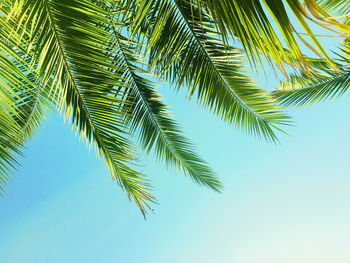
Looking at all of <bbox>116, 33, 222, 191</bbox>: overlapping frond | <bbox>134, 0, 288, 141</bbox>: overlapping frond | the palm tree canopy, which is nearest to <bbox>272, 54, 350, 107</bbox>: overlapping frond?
<bbox>134, 0, 288, 141</bbox>: overlapping frond

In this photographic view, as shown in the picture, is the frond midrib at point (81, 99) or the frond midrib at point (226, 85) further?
the frond midrib at point (226, 85)

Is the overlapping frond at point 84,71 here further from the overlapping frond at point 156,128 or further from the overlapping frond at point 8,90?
the overlapping frond at point 156,128

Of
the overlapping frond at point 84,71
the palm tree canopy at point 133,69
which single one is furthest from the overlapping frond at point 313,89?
the overlapping frond at point 84,71

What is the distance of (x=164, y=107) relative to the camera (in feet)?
12.1

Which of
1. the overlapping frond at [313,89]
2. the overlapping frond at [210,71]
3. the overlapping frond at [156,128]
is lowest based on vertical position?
the overlapping frond at [156,128]

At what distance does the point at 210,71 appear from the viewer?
2.84 m

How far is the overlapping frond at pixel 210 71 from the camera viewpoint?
2.34m

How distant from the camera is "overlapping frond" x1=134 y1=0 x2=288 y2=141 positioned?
234cm

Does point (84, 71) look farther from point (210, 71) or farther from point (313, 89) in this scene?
point (313, 89)

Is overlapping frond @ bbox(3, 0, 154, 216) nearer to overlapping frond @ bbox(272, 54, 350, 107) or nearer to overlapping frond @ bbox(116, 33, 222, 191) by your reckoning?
overlapping frond @ bbox(116, 33, 222, 191)

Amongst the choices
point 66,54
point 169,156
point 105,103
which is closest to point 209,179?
point 169,156

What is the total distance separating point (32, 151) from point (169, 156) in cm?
1081

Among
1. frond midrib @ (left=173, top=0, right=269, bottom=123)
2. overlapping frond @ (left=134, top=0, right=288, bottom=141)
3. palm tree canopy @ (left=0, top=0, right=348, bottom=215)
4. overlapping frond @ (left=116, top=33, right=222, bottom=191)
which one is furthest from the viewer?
overlapping frond @ (left=116, top=33, right=222, bottom=191)

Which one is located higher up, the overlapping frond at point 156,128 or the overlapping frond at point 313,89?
the overlapping frond at point 313,89
